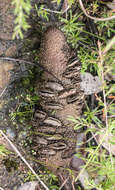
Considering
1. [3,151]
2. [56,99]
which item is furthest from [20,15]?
[3,151]

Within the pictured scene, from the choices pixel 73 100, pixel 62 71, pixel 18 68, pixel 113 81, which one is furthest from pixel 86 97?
pixel 18 68

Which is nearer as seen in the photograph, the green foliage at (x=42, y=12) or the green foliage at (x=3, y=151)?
the green foliage at (x=42, y=12)

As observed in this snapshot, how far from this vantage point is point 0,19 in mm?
1806

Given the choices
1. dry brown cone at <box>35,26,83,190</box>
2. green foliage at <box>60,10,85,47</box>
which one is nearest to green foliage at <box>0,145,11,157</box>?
dry brown cone at <box>35,26,83,190</box>

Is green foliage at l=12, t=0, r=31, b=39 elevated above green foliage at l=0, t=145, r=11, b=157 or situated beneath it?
elevated above

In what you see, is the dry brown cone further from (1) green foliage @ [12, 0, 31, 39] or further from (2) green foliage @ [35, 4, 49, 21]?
(1) green foliage @ [12, 0, 31, 39]

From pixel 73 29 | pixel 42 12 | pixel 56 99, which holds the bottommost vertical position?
pixel 56 99

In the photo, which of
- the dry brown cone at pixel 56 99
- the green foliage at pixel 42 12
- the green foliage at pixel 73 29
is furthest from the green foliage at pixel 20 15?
the green foliage at pixel 73 29

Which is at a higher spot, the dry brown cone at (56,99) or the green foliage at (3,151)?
the dry brown cone at (56,99)

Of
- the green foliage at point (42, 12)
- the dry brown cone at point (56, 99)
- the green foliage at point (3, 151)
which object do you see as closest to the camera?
the dry brown cone at point (56, 99)

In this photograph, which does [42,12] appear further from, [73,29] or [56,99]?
[56,99]

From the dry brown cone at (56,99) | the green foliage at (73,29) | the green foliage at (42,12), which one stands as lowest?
the dry brown cone at (56,99)

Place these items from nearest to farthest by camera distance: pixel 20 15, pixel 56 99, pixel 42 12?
pixel 20 15, pixel 56 99, pixel 42 12

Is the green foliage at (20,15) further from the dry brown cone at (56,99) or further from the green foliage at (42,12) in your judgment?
the green foliage at (42,12)
